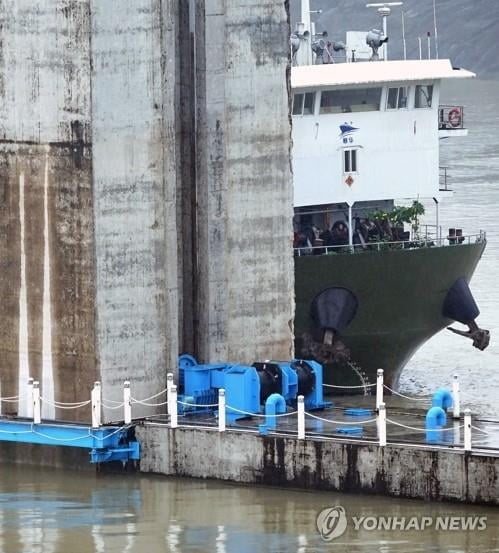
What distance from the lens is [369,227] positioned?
36.8 metres

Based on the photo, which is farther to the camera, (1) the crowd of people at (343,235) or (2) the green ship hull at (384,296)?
(1) the crowd of people at (343,235)

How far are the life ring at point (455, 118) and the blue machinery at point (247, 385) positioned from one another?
11603 millimetres

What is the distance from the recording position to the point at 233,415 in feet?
90.4

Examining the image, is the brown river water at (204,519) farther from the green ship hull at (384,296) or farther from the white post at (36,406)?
the green ship hull at (384,296)

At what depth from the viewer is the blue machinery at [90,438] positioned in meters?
27.1

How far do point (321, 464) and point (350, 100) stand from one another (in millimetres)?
12601

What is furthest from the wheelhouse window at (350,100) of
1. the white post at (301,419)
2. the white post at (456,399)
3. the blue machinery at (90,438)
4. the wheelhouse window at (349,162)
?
the white post at (301,419)

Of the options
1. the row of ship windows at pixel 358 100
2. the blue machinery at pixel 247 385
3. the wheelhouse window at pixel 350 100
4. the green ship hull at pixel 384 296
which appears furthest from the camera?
the wheelhouse window at pixel 350 100

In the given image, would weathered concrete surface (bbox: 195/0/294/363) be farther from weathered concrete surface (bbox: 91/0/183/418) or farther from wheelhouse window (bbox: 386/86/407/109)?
wheelhouse window (bbox: 386/86/407/109)

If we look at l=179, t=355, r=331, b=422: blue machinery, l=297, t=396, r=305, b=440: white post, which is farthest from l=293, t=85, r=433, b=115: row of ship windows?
l=297, t=396, r=305, b=440: white post

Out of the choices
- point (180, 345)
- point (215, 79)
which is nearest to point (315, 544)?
point (180, 345)


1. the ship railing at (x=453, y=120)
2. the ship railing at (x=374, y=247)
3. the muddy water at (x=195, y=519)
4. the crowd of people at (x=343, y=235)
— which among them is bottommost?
the muddy water at (x=195, y=519)

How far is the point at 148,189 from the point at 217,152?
1.80 m

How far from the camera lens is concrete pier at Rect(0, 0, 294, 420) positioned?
89.2 ft
